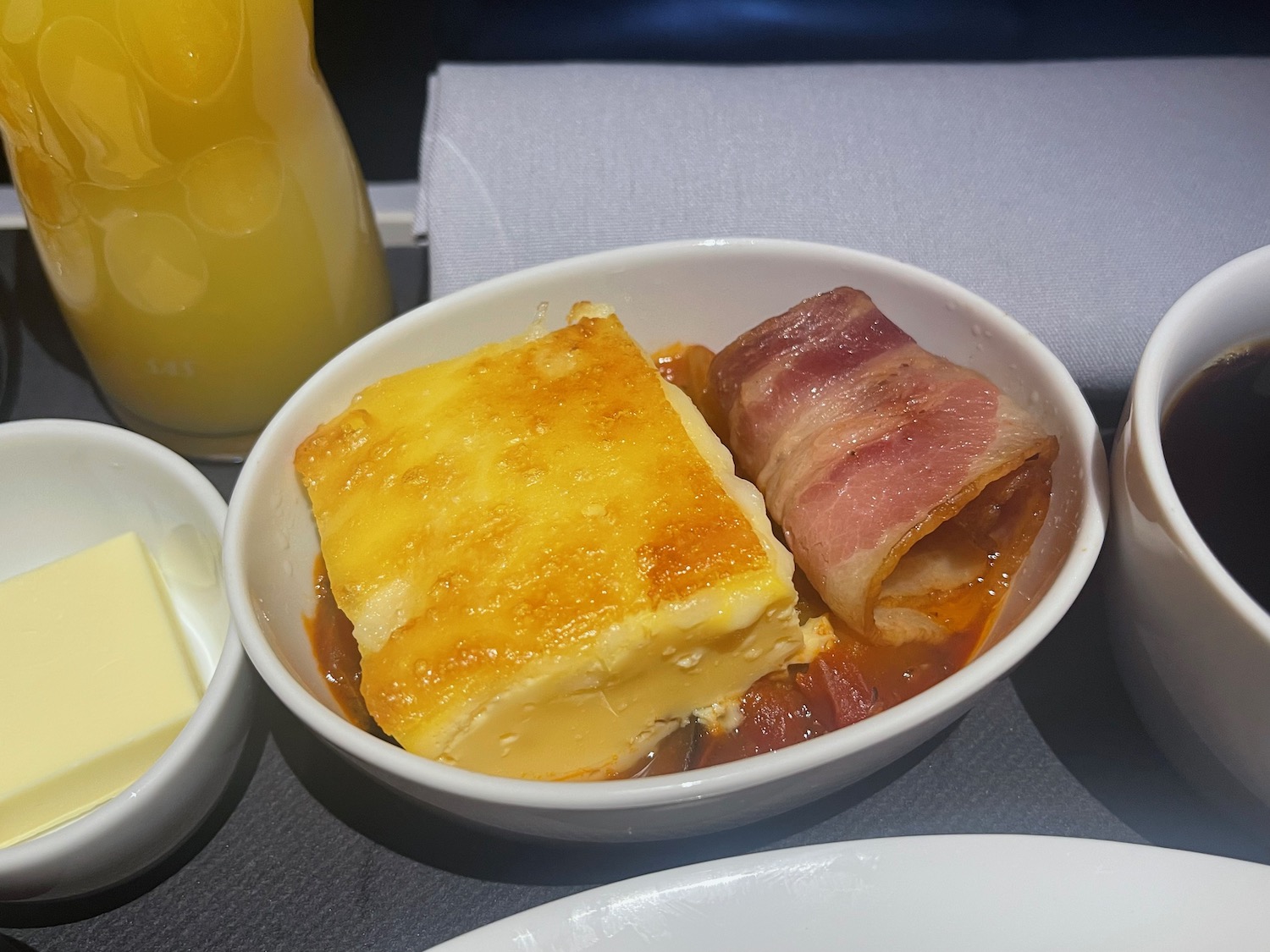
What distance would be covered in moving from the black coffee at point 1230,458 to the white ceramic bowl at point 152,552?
2.64 ft

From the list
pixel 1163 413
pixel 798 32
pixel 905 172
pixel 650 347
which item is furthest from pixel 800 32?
pixel 1163 413

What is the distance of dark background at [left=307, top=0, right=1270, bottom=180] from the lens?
6.01 ft

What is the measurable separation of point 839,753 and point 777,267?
21.8 inches

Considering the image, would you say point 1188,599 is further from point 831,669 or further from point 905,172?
point 905,172

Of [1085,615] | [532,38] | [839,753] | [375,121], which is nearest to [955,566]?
[1085,615]

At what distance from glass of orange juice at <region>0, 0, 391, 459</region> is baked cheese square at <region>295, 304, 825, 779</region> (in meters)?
0.22

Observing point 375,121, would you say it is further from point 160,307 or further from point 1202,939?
point 1202,939

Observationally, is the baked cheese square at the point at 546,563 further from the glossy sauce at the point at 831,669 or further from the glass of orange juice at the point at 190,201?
the glass of orange juice at the point at 190,201

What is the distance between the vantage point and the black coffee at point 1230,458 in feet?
2.39

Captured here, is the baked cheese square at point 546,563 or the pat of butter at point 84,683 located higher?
the baked cheese square at point 546,563

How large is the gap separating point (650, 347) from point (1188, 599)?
0.59 meters

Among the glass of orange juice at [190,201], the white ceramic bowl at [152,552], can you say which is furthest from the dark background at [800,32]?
the white ceramic bowl at [152,552]

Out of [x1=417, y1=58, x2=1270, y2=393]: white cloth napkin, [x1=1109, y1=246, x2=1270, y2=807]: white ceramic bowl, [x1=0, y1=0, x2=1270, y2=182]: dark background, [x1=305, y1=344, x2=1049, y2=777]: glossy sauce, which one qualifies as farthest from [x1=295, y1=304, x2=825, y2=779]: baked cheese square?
[x1=0, y1=0, x2=1270, y2=182]: dark background

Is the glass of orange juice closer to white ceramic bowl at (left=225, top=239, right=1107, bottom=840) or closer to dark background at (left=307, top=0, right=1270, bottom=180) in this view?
white ceramic bowl at (left=225, top=239, right=1107, bottom=840)
